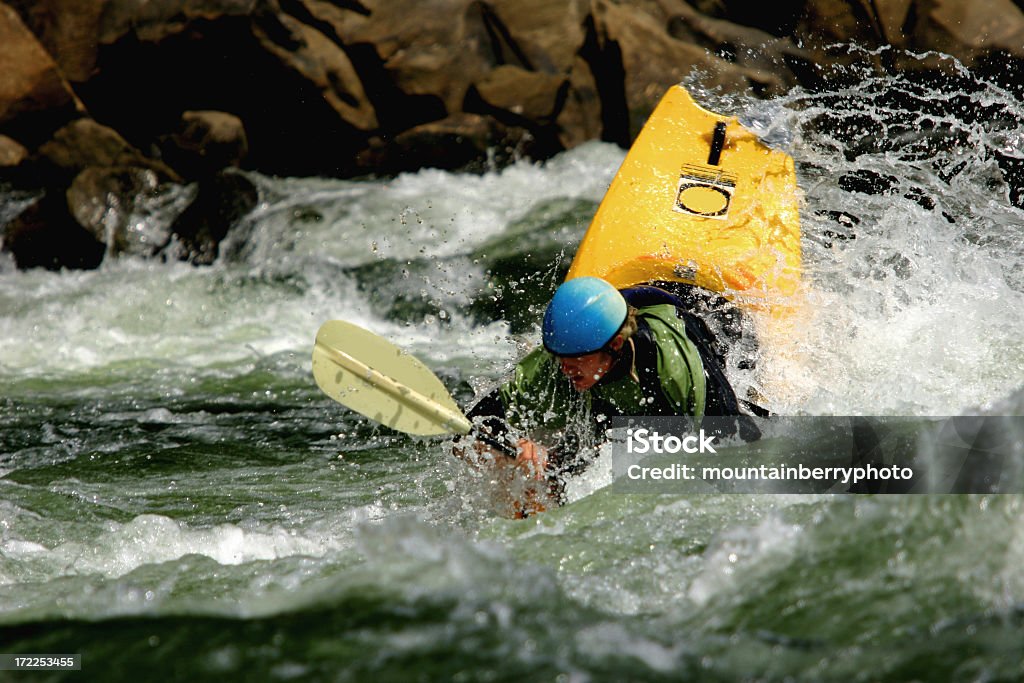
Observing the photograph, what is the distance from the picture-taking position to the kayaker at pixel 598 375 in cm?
285

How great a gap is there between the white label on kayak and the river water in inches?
14.4

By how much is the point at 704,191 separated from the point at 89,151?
4.91 m

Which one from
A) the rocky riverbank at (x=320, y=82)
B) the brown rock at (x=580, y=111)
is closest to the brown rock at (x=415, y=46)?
the rocky riverbank at (x=320, y=82)

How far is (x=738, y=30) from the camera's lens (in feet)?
24.1


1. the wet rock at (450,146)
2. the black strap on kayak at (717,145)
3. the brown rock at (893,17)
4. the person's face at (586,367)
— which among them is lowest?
the wet rock at (450,146)

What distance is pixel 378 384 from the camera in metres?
3.38

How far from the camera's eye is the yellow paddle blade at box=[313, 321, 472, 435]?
10.9 feet

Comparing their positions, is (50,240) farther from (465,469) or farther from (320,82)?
(465,469)

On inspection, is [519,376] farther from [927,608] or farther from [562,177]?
[562,177]

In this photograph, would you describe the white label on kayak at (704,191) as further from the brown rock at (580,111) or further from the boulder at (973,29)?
the boulder at (973,29)

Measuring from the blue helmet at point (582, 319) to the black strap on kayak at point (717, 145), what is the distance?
1821mm

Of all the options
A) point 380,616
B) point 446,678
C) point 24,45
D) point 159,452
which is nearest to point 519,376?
point 380,616

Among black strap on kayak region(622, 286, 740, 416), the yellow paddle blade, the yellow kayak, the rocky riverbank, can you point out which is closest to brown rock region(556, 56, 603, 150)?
the rocky riverbank

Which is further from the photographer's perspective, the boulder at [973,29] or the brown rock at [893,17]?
the brown rock at [893,17]
